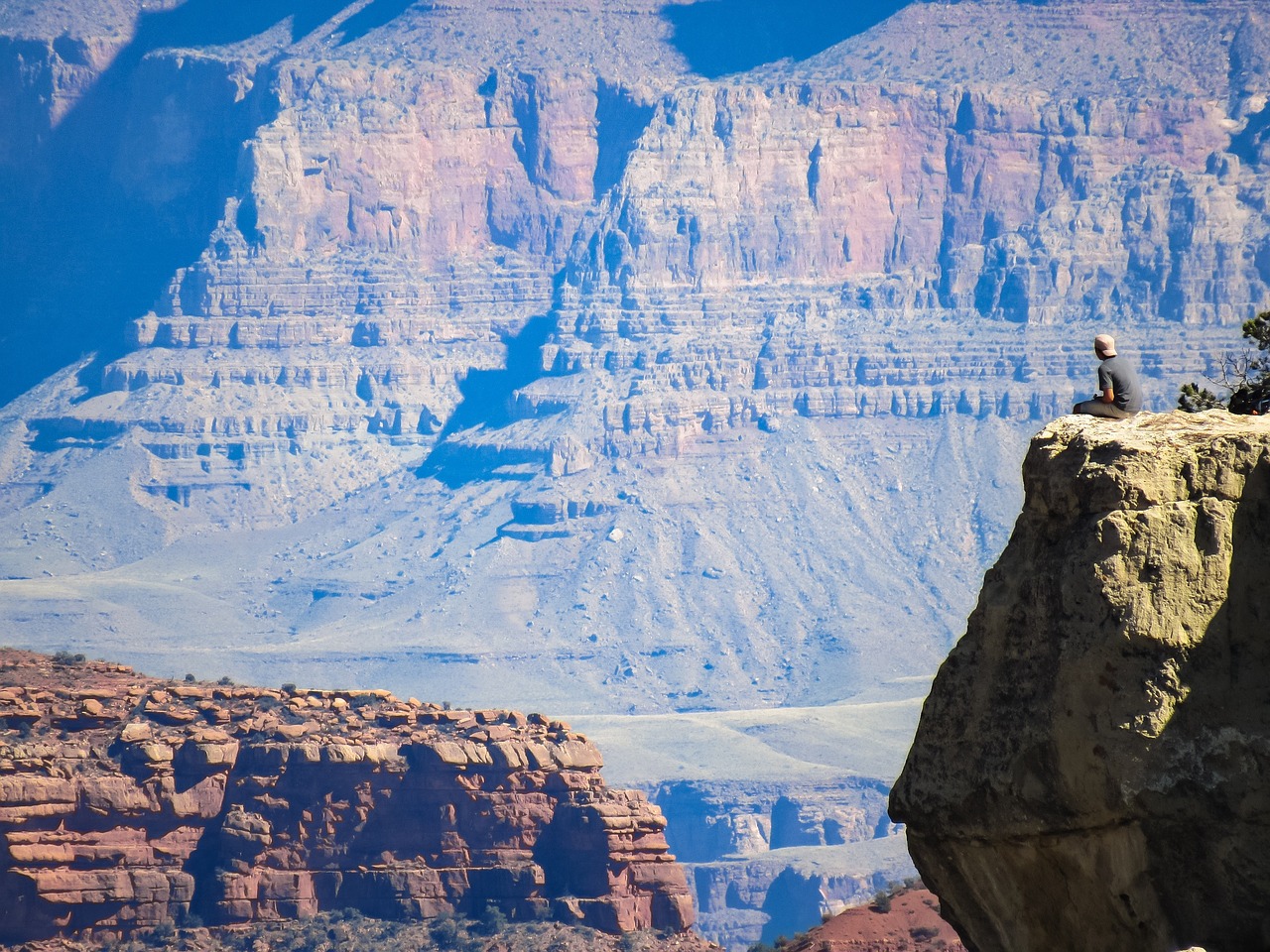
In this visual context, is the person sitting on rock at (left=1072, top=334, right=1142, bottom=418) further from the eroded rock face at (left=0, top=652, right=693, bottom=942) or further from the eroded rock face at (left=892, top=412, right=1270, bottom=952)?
the eroded rock face at (left=0, top=652, right=693, bottom=942)

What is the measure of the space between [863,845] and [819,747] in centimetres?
2851

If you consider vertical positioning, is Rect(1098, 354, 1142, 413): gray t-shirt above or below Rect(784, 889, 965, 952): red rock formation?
above

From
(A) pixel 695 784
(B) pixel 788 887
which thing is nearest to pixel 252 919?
(B) pixel 788 887

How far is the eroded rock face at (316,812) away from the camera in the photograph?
6988 cm

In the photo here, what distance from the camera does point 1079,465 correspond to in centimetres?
1462

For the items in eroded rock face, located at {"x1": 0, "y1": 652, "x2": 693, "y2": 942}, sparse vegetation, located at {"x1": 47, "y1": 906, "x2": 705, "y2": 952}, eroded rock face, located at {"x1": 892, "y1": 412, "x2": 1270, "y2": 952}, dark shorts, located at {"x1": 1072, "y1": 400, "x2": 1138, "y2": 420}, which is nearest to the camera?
eroded rock face, located at {"x1": 892, "y1": 412, "x2": 1270, "y2": 952}

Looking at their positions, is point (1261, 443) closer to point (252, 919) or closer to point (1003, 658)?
point (1003, 658)

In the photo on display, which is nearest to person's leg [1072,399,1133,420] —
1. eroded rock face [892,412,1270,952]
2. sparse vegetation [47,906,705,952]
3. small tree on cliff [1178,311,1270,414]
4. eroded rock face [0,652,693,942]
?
small tree on cliff [1178,311,1270,414]

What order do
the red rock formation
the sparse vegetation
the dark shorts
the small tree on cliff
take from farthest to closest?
the sparse vegetation, the red rock formation, the small tree on cliff, the dark shorts

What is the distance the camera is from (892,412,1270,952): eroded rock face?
1420 centimetres

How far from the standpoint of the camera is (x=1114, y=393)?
16062mm

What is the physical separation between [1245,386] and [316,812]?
56.8 m

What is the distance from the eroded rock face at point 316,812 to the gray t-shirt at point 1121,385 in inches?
2151

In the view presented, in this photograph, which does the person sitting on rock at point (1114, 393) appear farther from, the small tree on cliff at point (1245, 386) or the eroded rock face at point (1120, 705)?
the eroded rock face at point (1120, 705)
